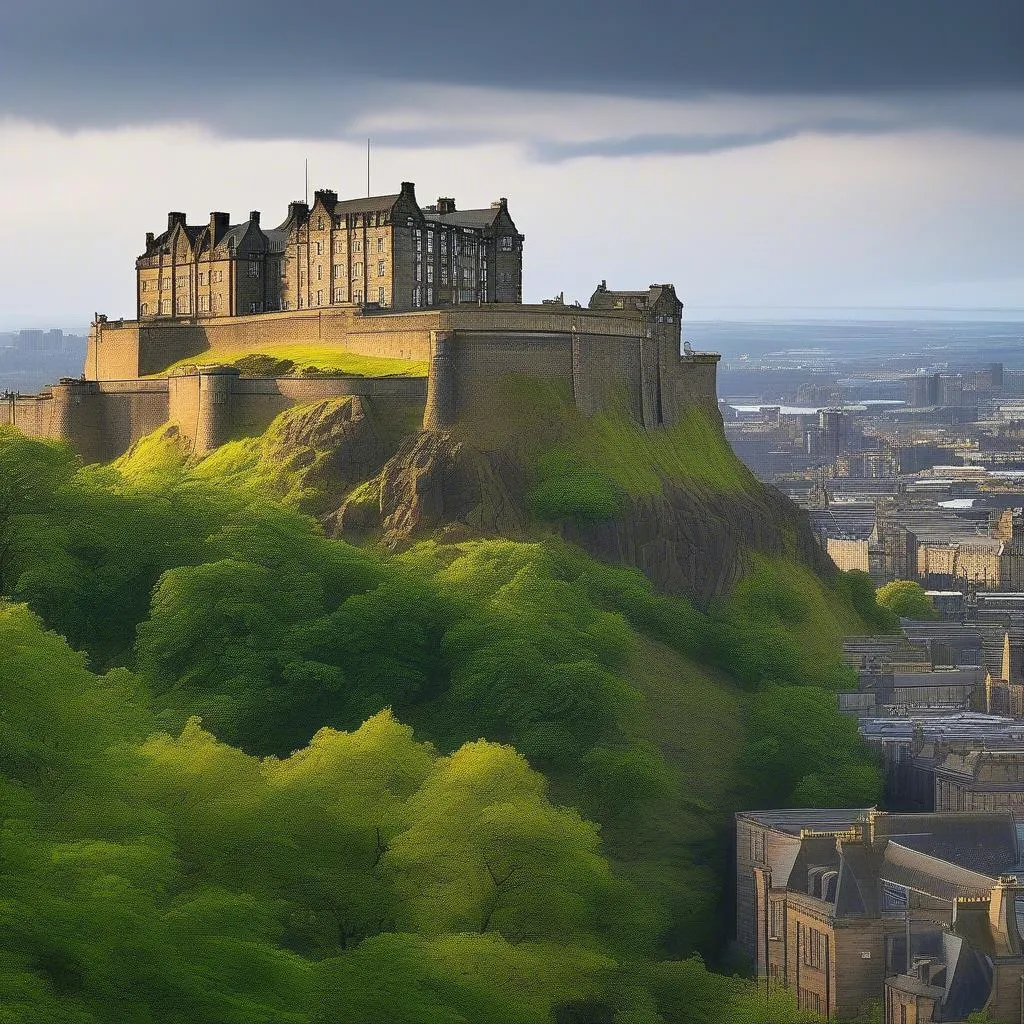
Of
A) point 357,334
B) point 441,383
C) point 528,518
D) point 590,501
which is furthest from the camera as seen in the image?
point 357,334

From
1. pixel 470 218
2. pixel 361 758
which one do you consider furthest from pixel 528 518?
pixel 361 758

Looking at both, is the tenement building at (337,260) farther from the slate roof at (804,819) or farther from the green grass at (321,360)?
the slate roof at (804,819)

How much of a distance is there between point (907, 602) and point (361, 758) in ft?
344

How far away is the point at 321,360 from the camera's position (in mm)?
136750

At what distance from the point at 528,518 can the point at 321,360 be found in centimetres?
1768

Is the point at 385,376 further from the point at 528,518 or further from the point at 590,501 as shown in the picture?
the point at 590,501

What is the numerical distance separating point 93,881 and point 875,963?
4138 centimetres

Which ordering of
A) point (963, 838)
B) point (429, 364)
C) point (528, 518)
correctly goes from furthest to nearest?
1. point (429, 364)
2. point (528, 518)
3. point (963, 838)

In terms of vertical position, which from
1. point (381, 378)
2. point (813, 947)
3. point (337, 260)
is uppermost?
point (337, 260)

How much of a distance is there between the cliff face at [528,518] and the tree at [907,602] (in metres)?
39.0

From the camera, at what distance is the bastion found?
128 meters

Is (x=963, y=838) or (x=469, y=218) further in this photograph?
(x=469, y=218)

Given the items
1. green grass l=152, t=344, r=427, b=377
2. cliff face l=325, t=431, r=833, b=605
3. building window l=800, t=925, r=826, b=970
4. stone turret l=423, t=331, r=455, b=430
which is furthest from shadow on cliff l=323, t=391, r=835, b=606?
building window l=800, t=925, r=826, b=970

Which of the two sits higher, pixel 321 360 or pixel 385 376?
pixel 321 360
